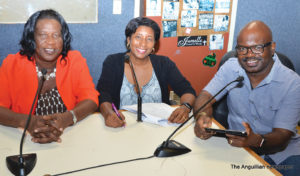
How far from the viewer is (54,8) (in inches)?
97.1

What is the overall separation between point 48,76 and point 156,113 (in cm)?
71

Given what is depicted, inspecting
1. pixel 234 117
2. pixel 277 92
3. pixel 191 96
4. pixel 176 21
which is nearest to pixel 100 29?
pixel 176 21

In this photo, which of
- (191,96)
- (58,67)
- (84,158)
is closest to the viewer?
(84,158)

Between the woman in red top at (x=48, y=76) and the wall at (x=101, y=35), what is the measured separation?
93 centimetres

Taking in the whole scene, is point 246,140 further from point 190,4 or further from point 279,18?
point 279,18

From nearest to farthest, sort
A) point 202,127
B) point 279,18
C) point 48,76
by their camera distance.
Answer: point 202,127 → point 48,76 → point 279,18

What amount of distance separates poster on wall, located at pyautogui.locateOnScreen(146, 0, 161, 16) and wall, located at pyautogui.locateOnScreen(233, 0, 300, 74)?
3.12 ft

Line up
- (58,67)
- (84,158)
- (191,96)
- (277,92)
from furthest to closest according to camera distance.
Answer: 1. (191,96)
2. (58,67)
3. (277,92)
4. (84,158)

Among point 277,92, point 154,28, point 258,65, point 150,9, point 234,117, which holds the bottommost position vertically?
point 234,117

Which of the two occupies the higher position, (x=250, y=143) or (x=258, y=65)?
(x=258, y=65)

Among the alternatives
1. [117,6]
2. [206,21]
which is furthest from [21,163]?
[206,21]

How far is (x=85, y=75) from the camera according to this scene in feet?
5.61

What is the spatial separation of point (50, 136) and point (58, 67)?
57cm

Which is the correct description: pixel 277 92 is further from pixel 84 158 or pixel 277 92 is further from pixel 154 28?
pixel 84 158
